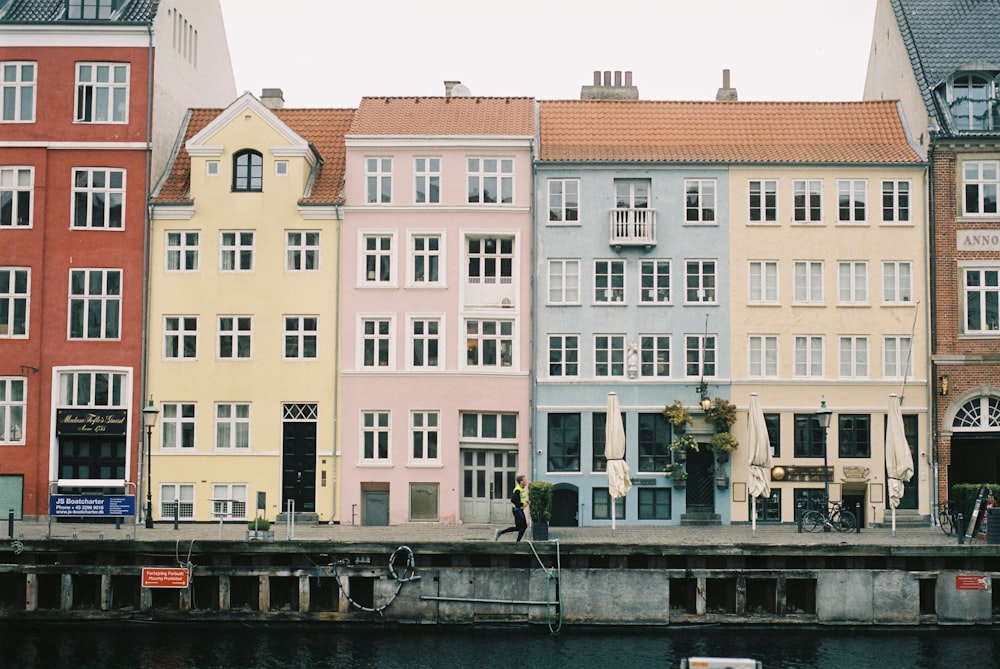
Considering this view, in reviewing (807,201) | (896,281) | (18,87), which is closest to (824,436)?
(896,281)

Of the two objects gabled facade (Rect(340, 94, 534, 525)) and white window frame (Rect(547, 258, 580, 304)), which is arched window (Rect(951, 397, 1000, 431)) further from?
gabled facade (Rect(340, 94, 534, 525))

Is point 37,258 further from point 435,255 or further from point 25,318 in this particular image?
point 435,255

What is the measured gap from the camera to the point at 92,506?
40.2 m

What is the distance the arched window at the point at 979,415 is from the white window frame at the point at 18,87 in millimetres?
34371

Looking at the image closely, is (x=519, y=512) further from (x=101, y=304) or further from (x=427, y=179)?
(x=101, y=304)

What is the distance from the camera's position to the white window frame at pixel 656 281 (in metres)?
46.7

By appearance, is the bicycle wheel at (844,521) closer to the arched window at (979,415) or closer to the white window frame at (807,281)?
A: the arched window at (979,415)

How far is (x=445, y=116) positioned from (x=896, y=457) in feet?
64.6

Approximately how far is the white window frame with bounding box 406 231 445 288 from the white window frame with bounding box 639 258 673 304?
708 centimetres

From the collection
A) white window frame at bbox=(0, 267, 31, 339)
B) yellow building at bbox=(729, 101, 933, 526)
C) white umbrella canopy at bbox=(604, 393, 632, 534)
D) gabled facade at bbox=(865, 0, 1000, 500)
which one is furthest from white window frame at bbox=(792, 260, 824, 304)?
white window frame at bbox=(0, 267, 31, 339)

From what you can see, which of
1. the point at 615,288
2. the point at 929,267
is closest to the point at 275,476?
the point at 615,288

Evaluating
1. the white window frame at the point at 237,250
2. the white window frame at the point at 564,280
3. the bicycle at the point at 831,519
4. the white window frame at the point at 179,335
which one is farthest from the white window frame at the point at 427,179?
the bicycle at the point at 831,519

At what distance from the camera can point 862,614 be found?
123ft

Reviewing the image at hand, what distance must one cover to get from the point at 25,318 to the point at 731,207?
25.2m
